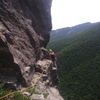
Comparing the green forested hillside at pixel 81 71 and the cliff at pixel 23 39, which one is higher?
the cliff at pixel 23 39

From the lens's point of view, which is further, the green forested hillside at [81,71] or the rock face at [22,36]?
the green forested hillside at [81,71]

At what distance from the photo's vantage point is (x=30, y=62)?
13016mm

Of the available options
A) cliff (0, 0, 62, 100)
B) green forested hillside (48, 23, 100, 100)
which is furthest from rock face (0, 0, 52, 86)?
green forested hillside (48, 23, 100, 100)

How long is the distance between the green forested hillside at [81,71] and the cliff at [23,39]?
164 ft

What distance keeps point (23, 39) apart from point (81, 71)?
228 feet

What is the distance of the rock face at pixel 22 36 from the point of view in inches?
432

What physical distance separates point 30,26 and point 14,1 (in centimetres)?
223

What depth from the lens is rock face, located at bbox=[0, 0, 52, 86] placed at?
10961 mm

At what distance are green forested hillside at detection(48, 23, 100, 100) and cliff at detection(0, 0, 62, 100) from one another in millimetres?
49979

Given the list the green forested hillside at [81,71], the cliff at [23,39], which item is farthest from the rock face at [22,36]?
the green forested hillside at [81,71]

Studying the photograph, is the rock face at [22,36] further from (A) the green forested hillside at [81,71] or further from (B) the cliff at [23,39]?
(A) the green forested hillside at [81,71]

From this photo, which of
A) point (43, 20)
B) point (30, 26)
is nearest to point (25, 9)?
point (30, 26)

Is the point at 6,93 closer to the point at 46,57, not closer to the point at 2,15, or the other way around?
the point at 2,15

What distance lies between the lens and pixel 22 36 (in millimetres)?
13055
